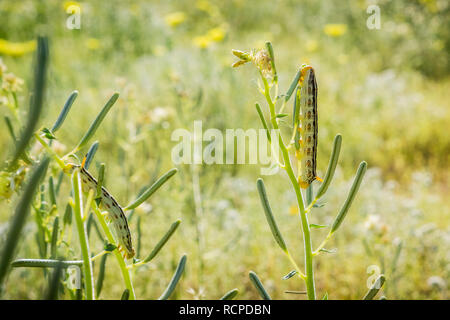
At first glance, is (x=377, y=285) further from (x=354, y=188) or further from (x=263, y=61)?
(x=263, y=61)

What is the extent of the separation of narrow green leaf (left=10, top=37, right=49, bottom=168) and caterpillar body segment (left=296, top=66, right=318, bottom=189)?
0.26 m

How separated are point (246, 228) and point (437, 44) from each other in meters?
2.29

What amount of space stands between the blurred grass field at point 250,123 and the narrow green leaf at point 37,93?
0.43ft

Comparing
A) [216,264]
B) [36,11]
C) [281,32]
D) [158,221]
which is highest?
[36,11]

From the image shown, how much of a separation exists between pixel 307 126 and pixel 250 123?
1752 millimetres

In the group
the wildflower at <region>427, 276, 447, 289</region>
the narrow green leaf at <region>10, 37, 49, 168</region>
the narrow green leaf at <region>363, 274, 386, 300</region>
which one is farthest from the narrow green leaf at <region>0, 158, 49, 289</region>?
the wildflower at <region>427, 276, 447, 289</region>

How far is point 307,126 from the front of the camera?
43 centimetres

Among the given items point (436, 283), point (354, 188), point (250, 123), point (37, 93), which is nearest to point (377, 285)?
point (354, 188)

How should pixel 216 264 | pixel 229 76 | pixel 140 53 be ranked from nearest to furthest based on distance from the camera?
pixel 216 264 → pixel 229 76 → pixel 140 53

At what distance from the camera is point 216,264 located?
1.24m

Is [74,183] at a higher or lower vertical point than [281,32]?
lower

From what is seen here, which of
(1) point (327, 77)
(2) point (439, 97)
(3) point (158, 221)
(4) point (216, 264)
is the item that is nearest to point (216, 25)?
(1) point (327, 77)

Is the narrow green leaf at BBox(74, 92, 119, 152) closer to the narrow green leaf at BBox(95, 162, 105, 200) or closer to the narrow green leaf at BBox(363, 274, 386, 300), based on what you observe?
the narrow green leaf at BBox(95, 162, 105, 200)
